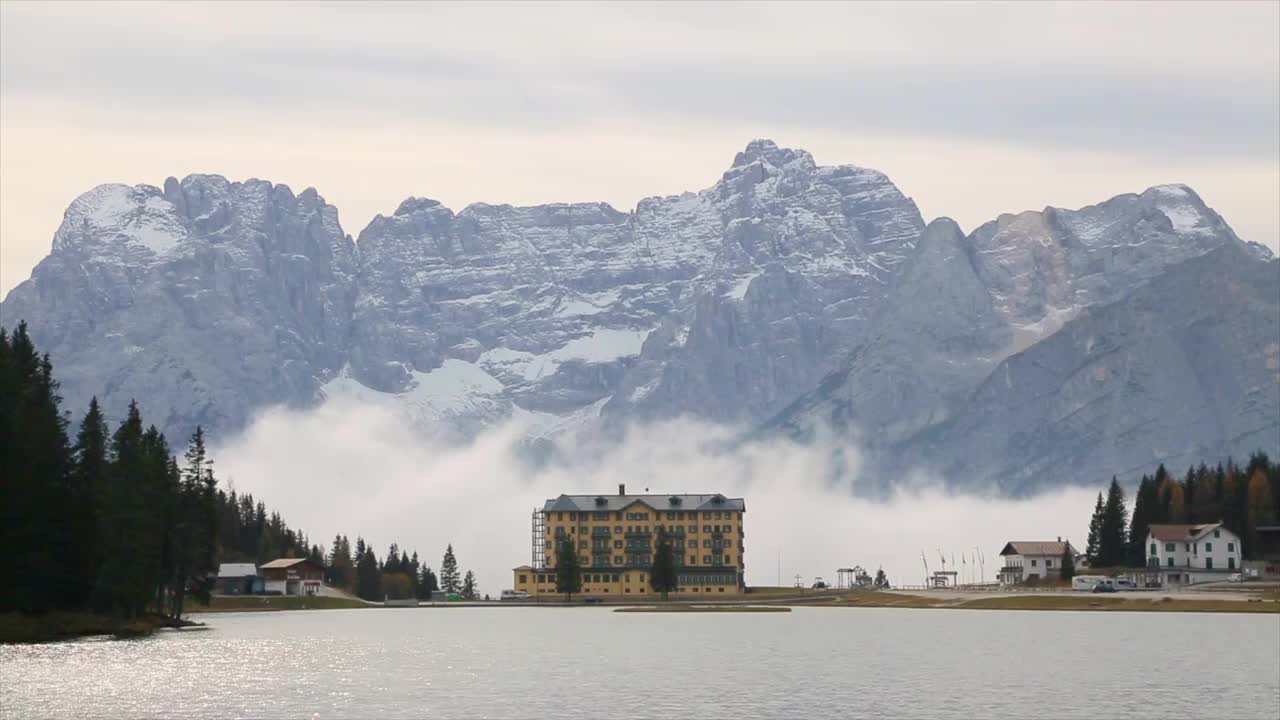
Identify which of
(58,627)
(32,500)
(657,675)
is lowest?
(657,675)

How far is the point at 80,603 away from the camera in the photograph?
154 meters

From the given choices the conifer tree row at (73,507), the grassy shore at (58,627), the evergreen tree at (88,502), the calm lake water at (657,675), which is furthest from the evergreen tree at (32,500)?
the calm lake water at (657,675)

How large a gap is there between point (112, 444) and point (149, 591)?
20.1 m

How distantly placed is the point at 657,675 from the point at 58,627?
45.5 m

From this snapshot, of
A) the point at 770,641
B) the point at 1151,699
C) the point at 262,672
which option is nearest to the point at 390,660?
the point at 262,672

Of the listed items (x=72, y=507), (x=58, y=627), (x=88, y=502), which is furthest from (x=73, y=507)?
(x=58, y=627)

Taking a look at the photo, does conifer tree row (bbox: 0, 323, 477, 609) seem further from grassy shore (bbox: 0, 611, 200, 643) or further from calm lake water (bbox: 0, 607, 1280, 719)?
calm lake water (bbox: 0, 607, 1280, 719)

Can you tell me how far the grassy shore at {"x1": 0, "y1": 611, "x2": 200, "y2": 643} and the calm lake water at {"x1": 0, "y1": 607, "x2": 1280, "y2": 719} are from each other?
2.05 meters

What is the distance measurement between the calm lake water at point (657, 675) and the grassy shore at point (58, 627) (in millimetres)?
2050

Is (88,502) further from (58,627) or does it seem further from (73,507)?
(58,627)

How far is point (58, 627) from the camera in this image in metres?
146

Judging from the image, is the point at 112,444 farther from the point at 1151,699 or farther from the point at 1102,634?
the point at 1151,699

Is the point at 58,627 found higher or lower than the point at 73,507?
lower

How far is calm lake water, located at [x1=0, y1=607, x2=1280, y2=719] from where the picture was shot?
330 feet
